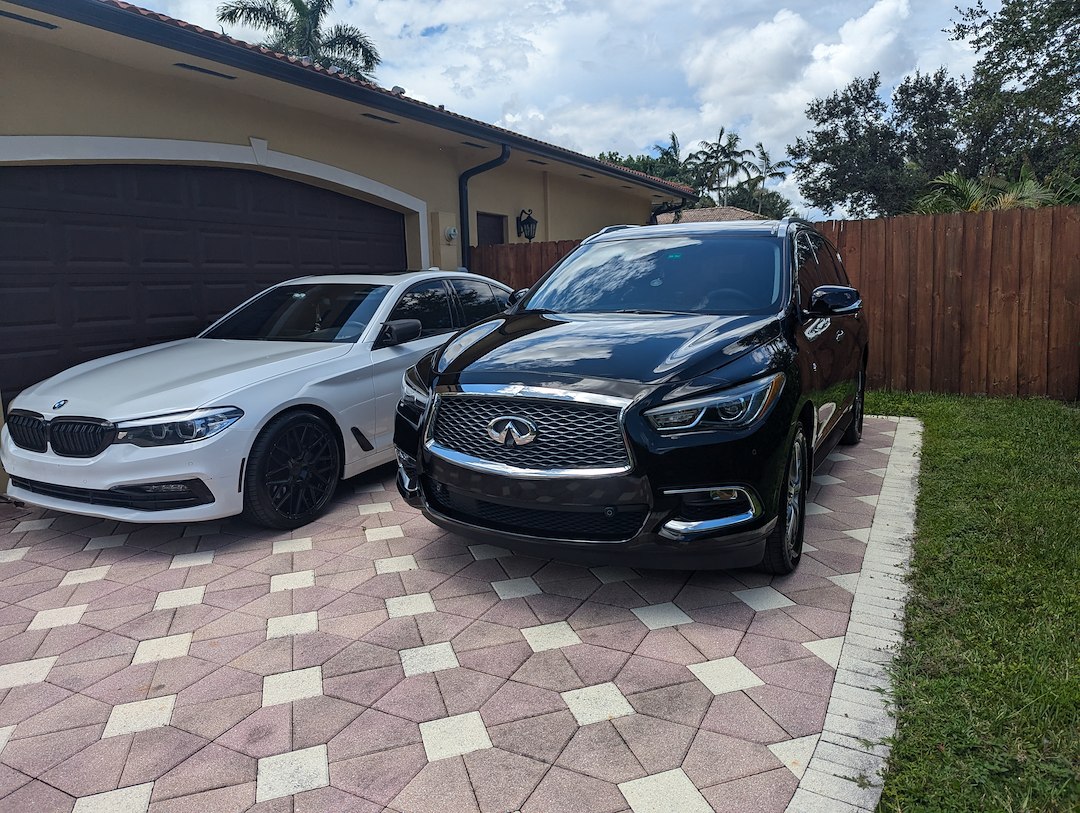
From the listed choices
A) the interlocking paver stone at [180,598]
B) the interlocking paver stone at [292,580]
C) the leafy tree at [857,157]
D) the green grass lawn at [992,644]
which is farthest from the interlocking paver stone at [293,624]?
the leafy tree at [857,157]

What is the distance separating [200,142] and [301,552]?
4.86 meters

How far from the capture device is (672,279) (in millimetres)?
4102

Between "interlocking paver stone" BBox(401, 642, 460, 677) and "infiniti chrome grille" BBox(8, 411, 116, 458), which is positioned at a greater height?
"infiniti chrome grille" BBox(8, 411, 116, 458)

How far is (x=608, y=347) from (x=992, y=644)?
1950 mm

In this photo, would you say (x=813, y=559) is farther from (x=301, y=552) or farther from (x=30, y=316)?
(x=30, y=316)

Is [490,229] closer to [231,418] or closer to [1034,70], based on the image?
[231,418]

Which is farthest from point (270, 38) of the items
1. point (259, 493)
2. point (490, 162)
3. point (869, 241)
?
point (259, 493)

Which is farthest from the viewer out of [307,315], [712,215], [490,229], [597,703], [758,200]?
[758,200]

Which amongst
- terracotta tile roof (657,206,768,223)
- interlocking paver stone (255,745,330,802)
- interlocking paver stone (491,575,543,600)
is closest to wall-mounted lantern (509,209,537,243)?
terracotta tile roof (657,206,768,223)

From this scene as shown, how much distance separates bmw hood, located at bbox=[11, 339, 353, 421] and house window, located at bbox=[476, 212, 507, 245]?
22.4 ft

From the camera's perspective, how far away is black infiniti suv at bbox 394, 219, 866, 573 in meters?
2.89

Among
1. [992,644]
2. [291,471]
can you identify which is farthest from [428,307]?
[992,644]

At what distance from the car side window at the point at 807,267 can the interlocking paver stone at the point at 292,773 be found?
10.3 ft

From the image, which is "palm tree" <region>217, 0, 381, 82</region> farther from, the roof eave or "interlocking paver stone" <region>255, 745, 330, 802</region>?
"interlocking paver stone" <region>255, 745, 330, 802</region>
